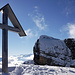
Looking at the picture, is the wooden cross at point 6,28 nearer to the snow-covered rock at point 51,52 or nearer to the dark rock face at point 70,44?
the snow-covered rock at point 51,52

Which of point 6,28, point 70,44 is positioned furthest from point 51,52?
point 6,28

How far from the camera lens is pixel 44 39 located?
44.4ft

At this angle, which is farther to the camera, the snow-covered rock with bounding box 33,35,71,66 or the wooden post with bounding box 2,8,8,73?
the snow-covered rock with bounding box 33,35,71,66

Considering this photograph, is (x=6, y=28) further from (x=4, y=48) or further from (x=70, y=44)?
(x=70, y=44)

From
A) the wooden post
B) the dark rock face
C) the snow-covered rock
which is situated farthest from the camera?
the dark rock face

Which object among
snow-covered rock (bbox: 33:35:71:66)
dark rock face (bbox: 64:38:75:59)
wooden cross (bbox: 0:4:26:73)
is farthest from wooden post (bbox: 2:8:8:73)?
dark rock face (bbox: 64:38:75:59)

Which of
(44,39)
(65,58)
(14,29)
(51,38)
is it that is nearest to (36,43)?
(44,39)

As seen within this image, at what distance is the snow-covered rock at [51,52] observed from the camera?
1232 cm

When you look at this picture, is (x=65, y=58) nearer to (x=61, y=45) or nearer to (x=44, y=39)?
(x=61, y=45)

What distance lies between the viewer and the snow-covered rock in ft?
40.4

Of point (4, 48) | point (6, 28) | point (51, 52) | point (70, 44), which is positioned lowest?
point (51, 52)

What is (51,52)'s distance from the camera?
12648mm

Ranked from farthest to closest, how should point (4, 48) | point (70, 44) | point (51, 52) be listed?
point (70, 44), point (51, 52), point (4, 48)

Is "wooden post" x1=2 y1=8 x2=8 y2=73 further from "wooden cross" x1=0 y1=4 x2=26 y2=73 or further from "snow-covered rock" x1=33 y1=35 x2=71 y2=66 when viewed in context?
"snow-covered rock" x1=33 y1=35 x2=71 y2=66
